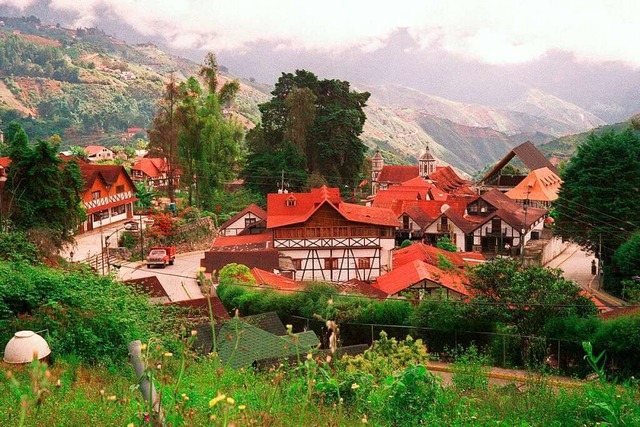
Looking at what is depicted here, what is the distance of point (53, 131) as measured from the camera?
98438mm

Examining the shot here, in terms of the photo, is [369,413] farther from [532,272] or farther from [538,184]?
[538,184]

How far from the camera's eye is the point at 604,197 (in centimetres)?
2591

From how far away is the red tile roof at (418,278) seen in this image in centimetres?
1930

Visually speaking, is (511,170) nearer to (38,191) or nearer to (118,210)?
(118,210)

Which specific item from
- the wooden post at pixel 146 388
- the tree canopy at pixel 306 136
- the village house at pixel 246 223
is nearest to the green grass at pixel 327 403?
the wooden post at pixel 146 388

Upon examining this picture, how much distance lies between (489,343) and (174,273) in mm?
13899

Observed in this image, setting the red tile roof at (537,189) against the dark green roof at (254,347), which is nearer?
the dark green roof at (254,347)

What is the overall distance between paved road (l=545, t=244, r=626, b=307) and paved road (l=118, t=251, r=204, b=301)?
47.7 feet

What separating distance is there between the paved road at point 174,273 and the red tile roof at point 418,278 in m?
6.34

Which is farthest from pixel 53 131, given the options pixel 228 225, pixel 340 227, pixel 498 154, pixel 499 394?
pixel 498 154

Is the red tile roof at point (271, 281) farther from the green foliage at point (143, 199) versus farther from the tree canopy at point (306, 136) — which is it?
the green foliage at point (143, 199)

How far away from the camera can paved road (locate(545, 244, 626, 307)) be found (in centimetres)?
2389

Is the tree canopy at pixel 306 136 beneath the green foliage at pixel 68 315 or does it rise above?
above

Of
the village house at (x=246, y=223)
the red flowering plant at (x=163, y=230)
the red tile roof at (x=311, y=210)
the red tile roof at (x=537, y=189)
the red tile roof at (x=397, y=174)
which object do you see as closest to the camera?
the red tile roof at (x=311, y=210)
